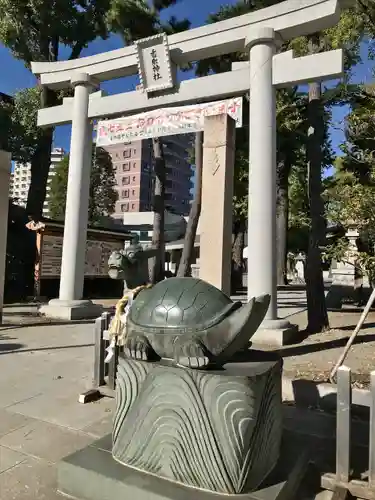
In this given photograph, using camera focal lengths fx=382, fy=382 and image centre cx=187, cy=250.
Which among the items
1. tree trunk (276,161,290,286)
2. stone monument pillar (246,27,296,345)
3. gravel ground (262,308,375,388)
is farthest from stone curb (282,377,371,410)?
tree trunk (276,161,290,286)

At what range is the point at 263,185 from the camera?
7.09 meters

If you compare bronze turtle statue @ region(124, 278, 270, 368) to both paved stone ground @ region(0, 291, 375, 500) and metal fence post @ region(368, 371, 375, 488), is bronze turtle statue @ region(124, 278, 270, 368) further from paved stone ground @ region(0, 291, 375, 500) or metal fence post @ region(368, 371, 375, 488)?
Result: paved stone ground @ region(0, 291, 375, 500)

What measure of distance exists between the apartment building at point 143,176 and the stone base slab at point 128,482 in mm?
67476

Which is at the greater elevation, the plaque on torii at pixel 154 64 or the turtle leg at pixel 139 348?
the plaque on torii at pixel 154 64

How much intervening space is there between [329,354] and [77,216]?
6.48 metres

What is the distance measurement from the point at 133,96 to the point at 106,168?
21095mm

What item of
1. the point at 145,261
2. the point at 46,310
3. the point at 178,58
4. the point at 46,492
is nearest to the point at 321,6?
the point at 178,58

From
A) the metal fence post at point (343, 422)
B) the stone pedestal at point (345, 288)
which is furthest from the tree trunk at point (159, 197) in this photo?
the metal fence post at point (343, 422)

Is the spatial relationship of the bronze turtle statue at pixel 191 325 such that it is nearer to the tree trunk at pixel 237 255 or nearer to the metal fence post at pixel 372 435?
the metal fence post at pixel 372 435

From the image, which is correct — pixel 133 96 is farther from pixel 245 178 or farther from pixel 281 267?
pixel 281 267

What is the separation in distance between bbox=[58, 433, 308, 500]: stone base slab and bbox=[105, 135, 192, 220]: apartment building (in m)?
67.5

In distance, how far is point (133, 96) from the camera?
8.98 meters

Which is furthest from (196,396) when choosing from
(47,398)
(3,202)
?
(3,202)

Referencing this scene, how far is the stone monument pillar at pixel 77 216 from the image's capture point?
30.7ft
